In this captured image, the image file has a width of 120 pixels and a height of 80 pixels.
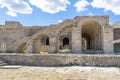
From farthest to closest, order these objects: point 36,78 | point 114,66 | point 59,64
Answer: point 59,64
point 114,66
point 36,78

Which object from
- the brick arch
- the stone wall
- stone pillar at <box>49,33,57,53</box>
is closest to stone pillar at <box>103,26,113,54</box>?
the brick arch

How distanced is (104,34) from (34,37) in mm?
7779

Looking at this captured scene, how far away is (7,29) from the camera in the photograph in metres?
25.8

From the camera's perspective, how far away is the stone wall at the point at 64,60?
1360 cm

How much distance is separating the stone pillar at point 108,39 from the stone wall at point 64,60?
219 inches

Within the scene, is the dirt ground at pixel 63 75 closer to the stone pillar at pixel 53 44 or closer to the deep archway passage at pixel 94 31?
the stone pillar at pixel 53 44

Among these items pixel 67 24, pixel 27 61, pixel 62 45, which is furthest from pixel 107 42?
pixel 62 45

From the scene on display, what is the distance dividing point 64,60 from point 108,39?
6969 mm

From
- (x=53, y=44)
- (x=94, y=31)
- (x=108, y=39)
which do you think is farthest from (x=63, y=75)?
(x=94, y=31)

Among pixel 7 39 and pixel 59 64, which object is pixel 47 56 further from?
pixel 7 39

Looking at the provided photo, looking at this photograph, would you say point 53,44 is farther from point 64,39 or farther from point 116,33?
point 64,39

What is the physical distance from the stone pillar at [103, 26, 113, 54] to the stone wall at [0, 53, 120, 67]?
5.57 metres

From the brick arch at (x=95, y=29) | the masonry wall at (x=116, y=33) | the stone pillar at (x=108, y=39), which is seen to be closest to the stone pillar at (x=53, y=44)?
the brick arch at (x=95, y=29)

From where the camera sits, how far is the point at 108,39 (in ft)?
63.8
